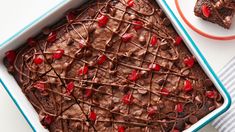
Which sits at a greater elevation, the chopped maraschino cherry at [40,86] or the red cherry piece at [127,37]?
the red cherry piece at [127,37]

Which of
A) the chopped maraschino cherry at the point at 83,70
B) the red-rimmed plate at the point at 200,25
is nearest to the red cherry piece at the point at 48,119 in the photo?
the chopped maraschino cherry at the point at 83,70

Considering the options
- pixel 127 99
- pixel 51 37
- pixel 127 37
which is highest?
pixel 51 37

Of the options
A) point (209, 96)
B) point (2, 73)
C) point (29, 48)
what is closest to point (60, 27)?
point (29, 48)

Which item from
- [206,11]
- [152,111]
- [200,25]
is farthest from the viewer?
[200,25]

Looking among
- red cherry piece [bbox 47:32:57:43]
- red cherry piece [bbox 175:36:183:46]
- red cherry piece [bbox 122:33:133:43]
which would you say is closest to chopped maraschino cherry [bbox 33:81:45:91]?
red cherry piece [bbox 47:32:57:43]

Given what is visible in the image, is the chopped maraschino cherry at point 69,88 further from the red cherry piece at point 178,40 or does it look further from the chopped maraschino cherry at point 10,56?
the red cherry piece at point 178,40

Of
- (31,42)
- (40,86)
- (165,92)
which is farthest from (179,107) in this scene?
(31,42)

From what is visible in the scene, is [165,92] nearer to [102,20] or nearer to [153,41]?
[153,41]
